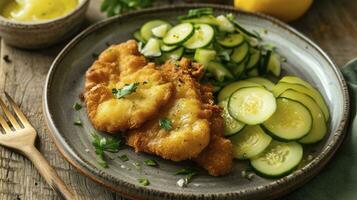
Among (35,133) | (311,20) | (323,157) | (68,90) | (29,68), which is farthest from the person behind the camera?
(311,20)

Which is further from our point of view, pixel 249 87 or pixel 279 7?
pixel 279 7

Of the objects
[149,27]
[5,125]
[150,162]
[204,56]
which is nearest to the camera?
[150,162]

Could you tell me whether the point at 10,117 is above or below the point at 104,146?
below

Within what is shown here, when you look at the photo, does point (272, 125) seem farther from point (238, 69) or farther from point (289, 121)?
point (238, 69)

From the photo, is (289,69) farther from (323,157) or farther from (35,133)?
(35,133)

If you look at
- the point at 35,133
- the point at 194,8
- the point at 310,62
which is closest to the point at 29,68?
the point at 35,133

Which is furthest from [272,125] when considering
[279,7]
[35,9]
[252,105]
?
[35,9]

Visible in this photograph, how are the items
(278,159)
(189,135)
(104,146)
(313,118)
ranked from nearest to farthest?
(189,135) < (278,159) < (104,146) < (313,118)
